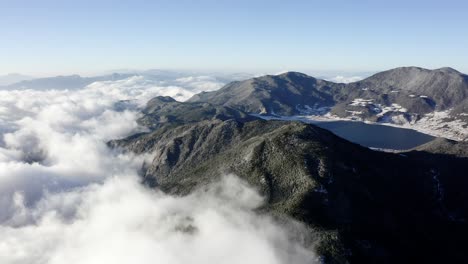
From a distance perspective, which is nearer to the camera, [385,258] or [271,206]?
[385,258]

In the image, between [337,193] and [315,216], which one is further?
[337,193]

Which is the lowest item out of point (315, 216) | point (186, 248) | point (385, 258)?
point (186, 248)

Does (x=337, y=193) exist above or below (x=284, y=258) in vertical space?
above

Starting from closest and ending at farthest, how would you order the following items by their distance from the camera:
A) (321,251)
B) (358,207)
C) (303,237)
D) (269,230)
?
(321,251) < (303,237) < (269,230) < (358,207)

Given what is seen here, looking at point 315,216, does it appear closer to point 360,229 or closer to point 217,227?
point 360,229

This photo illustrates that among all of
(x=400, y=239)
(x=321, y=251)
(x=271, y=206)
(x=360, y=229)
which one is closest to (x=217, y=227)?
(x=271, y=206)

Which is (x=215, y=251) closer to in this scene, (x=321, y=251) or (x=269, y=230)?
(x=269, y=230)

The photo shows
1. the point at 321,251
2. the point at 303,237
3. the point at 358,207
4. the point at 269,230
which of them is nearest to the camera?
the point at 321,251

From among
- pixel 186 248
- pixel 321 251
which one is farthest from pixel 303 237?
pixel 186 248

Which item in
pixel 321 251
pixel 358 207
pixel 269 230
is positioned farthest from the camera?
pixel 358 207
